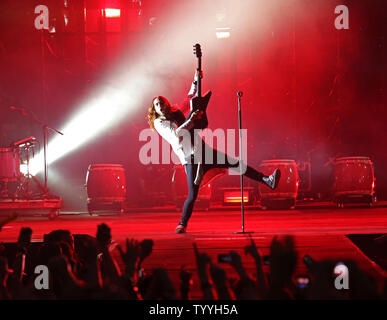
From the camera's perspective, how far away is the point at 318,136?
1041cm

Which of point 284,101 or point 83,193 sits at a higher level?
point 284,101

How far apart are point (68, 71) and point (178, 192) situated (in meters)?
3.69

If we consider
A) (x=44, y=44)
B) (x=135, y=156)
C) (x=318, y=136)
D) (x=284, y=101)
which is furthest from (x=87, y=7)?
(x=318, y=136)

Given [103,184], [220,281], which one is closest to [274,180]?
[220,281]

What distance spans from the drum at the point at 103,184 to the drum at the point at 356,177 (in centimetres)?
370

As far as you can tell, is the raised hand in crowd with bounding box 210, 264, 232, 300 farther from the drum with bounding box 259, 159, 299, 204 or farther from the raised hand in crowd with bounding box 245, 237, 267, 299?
the drum with bounding box 259, 159, 299, 204

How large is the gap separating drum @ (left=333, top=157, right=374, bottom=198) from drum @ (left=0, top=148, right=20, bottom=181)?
17.3ft


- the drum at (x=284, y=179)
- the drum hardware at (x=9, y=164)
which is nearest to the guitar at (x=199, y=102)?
the drum at (x=284, y=179)

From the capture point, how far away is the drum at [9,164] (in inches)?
341

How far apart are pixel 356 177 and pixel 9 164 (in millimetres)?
5568

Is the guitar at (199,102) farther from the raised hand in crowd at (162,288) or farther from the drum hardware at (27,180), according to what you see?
the drum hardware at (27,180)
